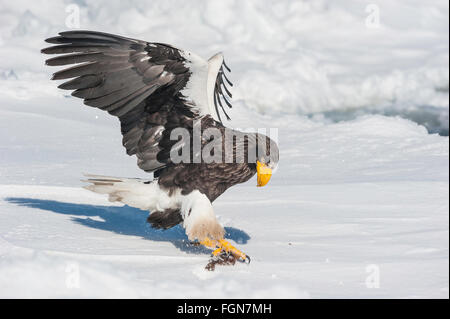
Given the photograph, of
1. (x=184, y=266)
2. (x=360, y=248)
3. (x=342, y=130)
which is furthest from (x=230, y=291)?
(x=342, y=130)

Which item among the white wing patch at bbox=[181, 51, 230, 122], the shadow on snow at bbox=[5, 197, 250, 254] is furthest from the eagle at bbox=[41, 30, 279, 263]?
the shadow on snow at bbox=[5, 197, 250, 254]

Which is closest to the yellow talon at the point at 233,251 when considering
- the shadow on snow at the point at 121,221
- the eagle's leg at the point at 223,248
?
the eagle's leg at the point at 223,248

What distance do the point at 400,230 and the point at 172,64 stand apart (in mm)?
2102

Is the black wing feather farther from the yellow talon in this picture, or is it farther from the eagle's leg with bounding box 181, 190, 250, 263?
the yellow talon

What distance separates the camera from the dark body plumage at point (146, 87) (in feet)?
12.8

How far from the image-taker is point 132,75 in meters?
3.92

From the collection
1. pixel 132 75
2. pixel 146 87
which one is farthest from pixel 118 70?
pixel 146 87

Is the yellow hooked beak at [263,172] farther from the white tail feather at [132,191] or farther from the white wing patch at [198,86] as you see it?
the white tail feather at [132,191]

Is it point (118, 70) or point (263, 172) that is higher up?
point (118, 70)

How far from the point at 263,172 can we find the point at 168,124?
2.57ft

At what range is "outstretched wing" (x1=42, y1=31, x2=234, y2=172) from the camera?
3.88m

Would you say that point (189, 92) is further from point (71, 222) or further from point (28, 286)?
point (28, 286)

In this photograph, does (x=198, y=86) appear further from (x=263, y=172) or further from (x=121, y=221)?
(x=121, y=221)

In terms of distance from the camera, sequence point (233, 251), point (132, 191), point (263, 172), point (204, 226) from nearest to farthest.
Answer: point (233, 251) < point (204, 226) < point (263, 172) < point (132, 191)
